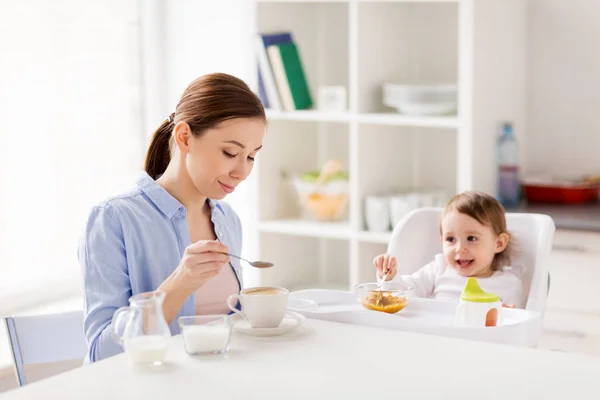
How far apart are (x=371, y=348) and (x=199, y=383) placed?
1.16ft

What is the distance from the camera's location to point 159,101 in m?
3.97

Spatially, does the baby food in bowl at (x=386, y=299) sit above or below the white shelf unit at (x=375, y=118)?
below

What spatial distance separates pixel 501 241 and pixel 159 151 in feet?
2.95

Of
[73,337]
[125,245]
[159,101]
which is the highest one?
[159,101]

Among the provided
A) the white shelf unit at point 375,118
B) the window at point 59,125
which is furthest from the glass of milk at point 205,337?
the window at point 59,125

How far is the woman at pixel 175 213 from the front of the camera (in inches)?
75.4

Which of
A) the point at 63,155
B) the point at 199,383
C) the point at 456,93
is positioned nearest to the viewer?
the point at 199,383

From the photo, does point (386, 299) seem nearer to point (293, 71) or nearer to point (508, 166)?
point (508, 166)

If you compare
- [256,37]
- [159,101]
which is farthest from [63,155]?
[256,37]

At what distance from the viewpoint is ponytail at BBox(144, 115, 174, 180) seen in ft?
7.10

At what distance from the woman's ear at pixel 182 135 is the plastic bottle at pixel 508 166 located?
1662 millimetres

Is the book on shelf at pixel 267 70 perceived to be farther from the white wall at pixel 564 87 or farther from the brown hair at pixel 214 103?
the brown hair at pixel 214 103

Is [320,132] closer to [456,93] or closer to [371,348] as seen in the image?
[456,93]

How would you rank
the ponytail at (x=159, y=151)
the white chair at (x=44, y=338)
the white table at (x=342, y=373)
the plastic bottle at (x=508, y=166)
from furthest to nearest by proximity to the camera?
the plastic bottle at (x=508, y=166)
the ponytail at (x=159, y=151)
the white chair at (x=44, y=338)
the white table at (x=342, y=373)
